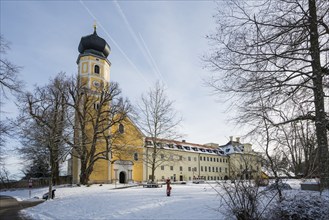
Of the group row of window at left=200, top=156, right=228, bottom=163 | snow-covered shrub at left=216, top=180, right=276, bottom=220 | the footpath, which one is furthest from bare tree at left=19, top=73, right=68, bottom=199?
row of window at left=200, top=156, right=228, bottom=163

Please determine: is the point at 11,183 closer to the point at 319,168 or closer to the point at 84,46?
the point at 84,46

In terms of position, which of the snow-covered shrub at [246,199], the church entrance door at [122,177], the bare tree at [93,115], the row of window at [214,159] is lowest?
the church entrance door at [122,177]

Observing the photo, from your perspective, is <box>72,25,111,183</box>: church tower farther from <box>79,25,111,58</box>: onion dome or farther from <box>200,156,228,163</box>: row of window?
<box>200,156,228,163</box>: row of window

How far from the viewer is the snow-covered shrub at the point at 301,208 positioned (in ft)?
26.4

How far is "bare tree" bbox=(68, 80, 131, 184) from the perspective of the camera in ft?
122

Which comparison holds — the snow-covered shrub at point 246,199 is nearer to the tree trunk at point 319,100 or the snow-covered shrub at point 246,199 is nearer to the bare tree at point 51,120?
the tree trunk at point 319,100

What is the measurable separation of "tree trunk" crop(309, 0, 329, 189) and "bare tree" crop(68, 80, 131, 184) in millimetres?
30058

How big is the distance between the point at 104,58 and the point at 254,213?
4226cm

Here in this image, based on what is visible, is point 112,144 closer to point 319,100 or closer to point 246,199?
point 246,199

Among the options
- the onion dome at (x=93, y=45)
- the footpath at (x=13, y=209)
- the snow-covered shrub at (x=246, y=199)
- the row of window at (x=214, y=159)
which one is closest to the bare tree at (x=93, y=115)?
the onion dome at (x=93, y=45)

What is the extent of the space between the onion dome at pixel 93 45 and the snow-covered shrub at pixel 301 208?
138 ft

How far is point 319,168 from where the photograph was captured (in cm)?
876

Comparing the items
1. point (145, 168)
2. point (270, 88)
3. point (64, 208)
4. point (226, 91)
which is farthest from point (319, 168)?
point (145, 168)

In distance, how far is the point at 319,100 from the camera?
882 centimetres
